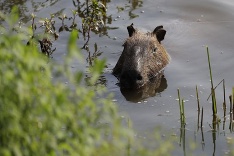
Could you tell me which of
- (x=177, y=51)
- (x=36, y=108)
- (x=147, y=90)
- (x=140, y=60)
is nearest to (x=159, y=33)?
(x=177, y=51)

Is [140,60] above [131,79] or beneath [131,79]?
above

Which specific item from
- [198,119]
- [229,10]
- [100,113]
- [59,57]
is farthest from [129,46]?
[100,113]

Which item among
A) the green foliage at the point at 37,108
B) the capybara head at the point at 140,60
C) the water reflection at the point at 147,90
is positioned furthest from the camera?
the capybara head at the point at 140,60

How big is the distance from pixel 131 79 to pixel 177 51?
1.74 metres

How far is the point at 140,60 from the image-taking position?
9758 millimetres

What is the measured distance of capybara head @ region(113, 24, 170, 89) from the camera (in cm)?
955

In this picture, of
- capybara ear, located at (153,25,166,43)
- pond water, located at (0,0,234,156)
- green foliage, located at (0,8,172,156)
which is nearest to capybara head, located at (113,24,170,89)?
capybara ear, located at (153,25,166,43)

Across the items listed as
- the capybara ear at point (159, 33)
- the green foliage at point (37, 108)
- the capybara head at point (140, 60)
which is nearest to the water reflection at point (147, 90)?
the capybara head at point (140, 60)

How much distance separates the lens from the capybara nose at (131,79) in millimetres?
9469

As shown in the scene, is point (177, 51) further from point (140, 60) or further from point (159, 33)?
point (140, 60)

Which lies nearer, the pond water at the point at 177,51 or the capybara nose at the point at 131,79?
the pond water at the point at 177,51

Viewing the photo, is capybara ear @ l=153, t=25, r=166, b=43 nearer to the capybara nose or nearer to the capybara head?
the capybara head

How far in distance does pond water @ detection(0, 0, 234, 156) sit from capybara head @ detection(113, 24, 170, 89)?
6.4 inches

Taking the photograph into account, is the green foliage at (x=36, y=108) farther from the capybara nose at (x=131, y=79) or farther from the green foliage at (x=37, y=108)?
the capybara nose at (x=131, y=79)
